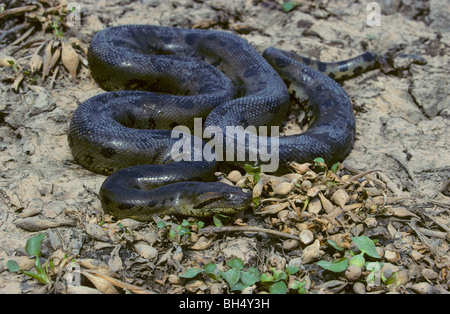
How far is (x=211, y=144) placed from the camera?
19.8 ft

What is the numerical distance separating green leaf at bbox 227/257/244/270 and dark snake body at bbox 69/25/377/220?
2.37 ft

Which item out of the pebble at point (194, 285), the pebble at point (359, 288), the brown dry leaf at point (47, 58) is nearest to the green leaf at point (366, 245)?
the pebble at point (359, 288)

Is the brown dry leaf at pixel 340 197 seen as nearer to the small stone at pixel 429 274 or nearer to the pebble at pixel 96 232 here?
the small stone at pixel 429 274

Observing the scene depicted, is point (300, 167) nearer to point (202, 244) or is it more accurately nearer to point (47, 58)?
point (202, 244)

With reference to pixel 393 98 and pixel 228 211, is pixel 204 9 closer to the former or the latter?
pixel 393 98

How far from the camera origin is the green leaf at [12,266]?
152 inches

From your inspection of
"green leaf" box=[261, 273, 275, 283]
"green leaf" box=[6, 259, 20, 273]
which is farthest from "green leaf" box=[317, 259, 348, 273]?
"green leaf" box=[6, 259, 20, 273]

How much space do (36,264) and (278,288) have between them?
7.20ft

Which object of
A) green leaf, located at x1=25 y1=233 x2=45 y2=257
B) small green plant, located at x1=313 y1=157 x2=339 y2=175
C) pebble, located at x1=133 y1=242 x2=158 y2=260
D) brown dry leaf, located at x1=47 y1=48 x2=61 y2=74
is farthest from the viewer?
brown dry leaf, located at x1=47 y1=48 x2=61 y2=74

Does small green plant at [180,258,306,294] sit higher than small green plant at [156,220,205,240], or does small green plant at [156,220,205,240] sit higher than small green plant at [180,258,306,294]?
small green plant at [180,258,306,294]

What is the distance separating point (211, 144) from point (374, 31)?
15.7ft

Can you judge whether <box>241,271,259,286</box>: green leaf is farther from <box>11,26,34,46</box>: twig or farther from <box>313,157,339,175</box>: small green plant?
<box>11,26,34,46</box>: twig

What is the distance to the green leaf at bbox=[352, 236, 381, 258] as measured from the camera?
4.11 metres

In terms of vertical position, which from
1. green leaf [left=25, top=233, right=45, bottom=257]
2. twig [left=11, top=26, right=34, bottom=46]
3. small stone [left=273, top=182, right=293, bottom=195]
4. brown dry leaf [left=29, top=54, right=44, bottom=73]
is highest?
Result: twig [left=11, top=26, right=34, bottom=46]
